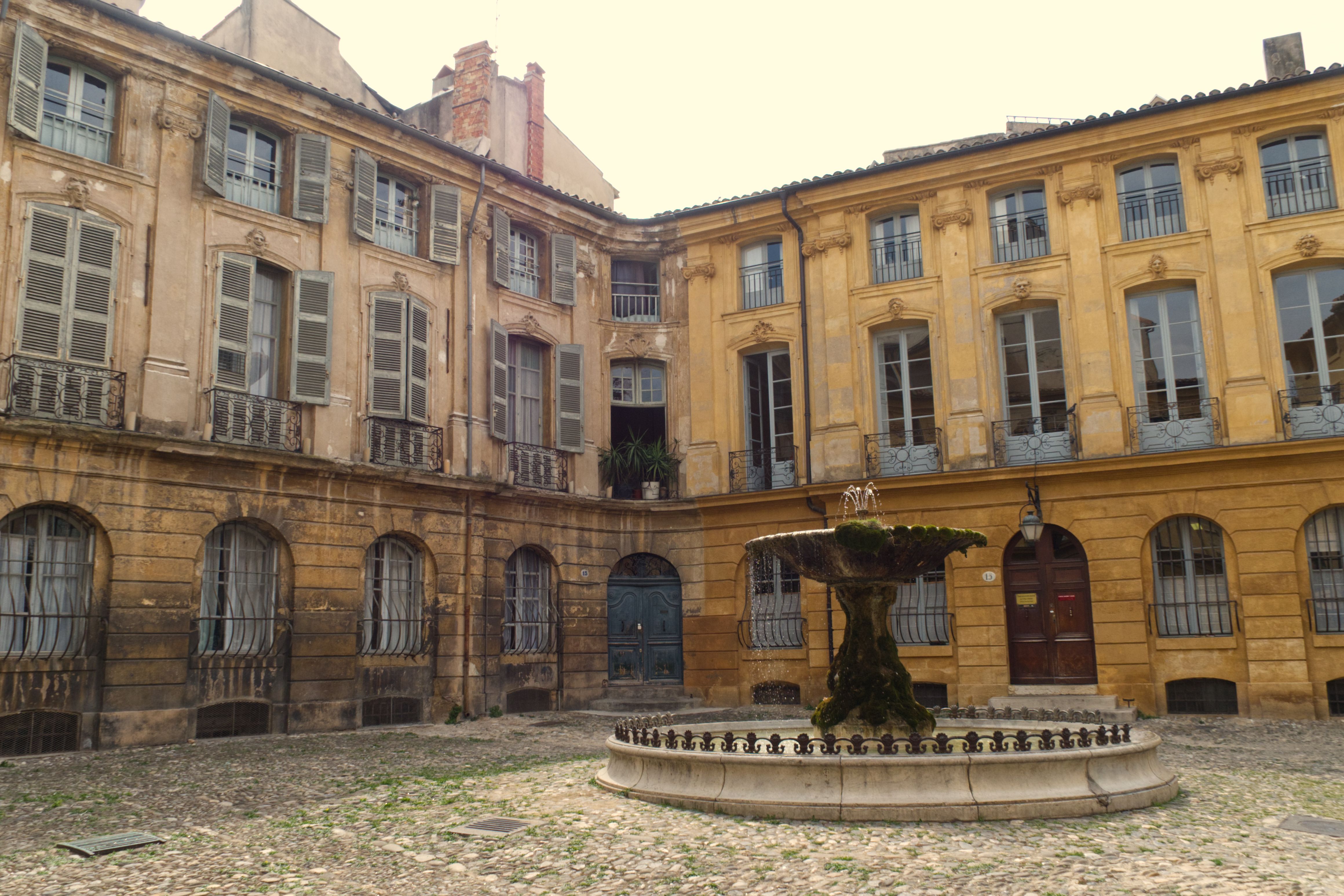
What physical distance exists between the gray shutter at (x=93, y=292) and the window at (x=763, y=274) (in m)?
11.4

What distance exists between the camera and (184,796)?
9711mm

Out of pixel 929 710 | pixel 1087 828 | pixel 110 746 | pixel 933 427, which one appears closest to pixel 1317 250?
pixel 933 427

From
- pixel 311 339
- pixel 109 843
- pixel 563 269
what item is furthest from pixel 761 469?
pixel 109 843

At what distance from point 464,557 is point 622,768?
8933 millimetres

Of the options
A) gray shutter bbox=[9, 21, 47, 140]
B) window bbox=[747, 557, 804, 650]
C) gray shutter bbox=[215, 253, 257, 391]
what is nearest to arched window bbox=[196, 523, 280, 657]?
gray shutter bbox=[215, 253, 257, 391]

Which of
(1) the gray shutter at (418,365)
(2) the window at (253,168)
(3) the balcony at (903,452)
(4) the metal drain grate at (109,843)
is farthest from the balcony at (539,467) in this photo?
(4) the metal drain grate at (109,843)

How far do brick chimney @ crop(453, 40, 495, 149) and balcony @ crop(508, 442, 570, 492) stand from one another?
22.5ft

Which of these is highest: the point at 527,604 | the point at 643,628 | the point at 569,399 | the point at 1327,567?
the point at 569,399

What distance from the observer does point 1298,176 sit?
17.3m

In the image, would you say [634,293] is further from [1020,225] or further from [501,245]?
[1020,225]

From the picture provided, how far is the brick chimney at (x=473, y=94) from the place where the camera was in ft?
72.7

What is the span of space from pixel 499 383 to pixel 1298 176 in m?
13.7

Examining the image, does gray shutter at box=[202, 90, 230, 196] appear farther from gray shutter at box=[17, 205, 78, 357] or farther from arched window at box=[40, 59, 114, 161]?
gray shutter at box=[17, 205, 78, 357]

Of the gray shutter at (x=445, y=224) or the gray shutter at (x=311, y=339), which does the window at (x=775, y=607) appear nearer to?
the gray shutter at (x=445, y=224)
